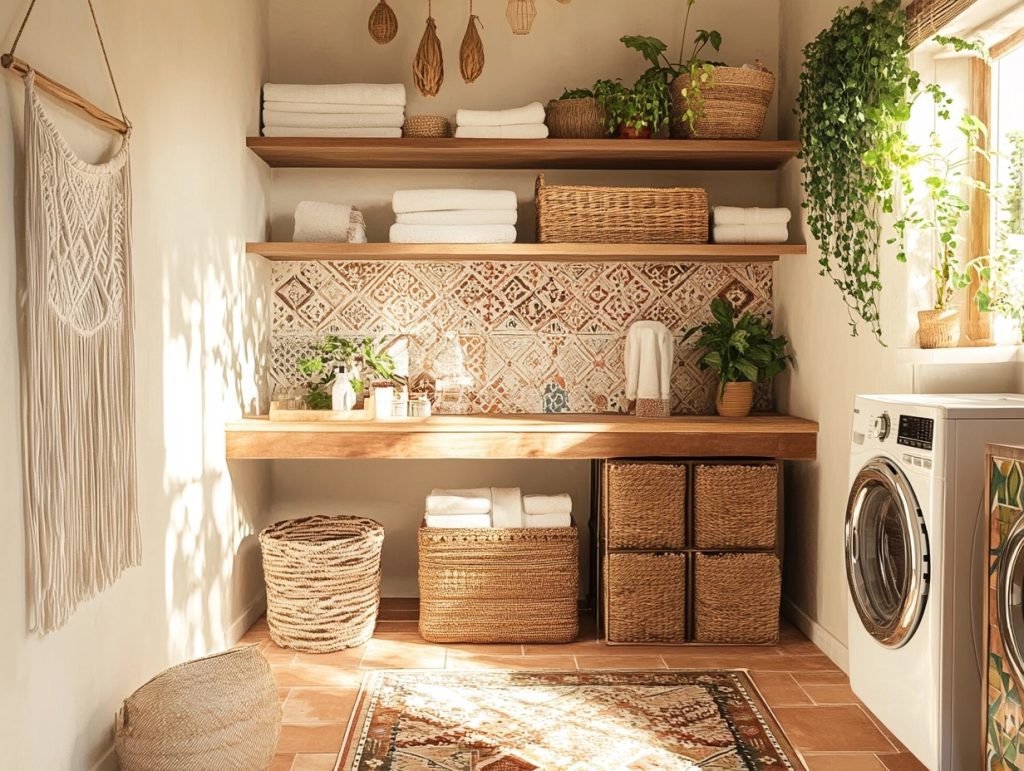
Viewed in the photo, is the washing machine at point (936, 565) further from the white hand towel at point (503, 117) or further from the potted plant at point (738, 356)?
the white hand towel at point (503, 117)

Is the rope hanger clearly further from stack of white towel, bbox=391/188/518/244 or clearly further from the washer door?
the washer door

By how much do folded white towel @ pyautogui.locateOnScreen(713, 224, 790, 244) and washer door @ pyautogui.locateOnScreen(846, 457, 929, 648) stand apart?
1452 millimetres

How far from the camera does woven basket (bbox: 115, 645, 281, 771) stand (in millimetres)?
2453

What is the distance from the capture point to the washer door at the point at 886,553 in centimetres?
252

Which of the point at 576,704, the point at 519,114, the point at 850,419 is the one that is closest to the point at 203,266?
the point at 519,114

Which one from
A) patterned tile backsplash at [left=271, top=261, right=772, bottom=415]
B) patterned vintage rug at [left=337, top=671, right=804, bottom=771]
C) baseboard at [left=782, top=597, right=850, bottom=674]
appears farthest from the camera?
patterned tile backsplash at [left=271, top=261, right=772, bottom=415]

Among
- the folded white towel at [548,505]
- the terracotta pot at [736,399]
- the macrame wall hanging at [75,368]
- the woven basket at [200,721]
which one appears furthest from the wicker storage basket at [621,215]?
the woven basket at [200,721]

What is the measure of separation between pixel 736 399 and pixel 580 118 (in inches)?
53.5

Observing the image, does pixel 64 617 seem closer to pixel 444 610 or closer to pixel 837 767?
pixel 444 610

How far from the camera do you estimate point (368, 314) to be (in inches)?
175

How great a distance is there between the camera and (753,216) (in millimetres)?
4047

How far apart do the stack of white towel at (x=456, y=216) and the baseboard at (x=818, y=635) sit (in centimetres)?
196

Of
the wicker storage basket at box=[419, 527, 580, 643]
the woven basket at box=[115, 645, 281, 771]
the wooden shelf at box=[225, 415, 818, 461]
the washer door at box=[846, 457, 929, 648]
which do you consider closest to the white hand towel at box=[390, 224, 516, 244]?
the wooden shelf at box=[225, 415, 818, 461]

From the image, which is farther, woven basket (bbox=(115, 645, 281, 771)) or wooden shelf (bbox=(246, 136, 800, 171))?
wooden shelf (bbox=(246, 136, 800, 171))
